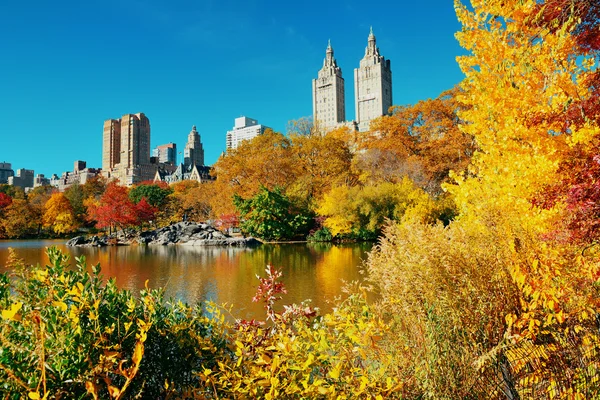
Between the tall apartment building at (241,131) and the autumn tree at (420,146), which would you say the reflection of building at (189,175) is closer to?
the autumn tree at (420,146)

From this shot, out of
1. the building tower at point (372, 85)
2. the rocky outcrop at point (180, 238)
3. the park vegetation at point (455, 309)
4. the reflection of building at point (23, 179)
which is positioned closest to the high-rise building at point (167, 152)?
the reflection of building at point (23, 179)

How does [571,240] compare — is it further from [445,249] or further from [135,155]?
[135,155]

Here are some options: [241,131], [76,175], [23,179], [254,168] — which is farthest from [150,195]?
[23,179]

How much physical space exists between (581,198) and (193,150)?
140737 mm

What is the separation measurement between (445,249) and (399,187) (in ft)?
76.9

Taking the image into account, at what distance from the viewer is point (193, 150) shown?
452 ft

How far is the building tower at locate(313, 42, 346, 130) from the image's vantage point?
110m

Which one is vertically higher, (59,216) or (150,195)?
(150,195)

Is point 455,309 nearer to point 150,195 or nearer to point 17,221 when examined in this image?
point 150,195

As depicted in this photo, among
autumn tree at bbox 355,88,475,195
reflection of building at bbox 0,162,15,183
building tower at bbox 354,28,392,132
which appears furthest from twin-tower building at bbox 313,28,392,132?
reflection of building at bbox 0,162,15,183

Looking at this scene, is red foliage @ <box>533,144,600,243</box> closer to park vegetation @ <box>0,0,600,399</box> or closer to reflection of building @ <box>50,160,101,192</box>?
park vegetation @ <box>0,0,600,399</box>

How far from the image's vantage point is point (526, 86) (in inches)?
199

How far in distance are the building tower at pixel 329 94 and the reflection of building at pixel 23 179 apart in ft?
324

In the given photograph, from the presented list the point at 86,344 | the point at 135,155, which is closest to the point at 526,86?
the point at 86,344
